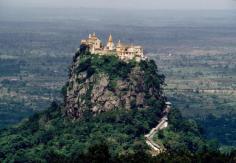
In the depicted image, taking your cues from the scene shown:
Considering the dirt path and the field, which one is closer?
the dirt path

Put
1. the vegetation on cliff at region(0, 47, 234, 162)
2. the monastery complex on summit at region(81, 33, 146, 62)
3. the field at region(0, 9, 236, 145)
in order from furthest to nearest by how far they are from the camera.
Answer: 1. the field at region(0, 9, 236, 145)
2. the monastery complex on summit at region(81, 33, 146, 62)
3. the vegetation on cliff at region(0, 47, 234, 162)

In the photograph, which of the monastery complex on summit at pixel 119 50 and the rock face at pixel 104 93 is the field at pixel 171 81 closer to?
the monastery complex on summit at pixel 119 50

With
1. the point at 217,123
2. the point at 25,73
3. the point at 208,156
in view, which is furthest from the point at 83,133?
the point at 25,73

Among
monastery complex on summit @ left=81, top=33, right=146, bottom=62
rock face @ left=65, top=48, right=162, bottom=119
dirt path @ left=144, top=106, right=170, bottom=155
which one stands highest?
monastery complex on summit @ left=81, top=33, right=146, bottom=62

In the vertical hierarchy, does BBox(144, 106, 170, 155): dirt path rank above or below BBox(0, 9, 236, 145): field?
above

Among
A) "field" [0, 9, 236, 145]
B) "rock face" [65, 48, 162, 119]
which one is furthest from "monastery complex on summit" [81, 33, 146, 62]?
"field" [0, 9, 236, 145]

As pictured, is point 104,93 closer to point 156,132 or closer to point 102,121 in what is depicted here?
point 102,121

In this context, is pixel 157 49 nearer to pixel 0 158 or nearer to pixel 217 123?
pixel 217 123

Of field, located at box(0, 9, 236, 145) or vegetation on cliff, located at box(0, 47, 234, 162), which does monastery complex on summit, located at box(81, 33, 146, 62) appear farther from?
field, located at box(0, 9, 236, 145)
